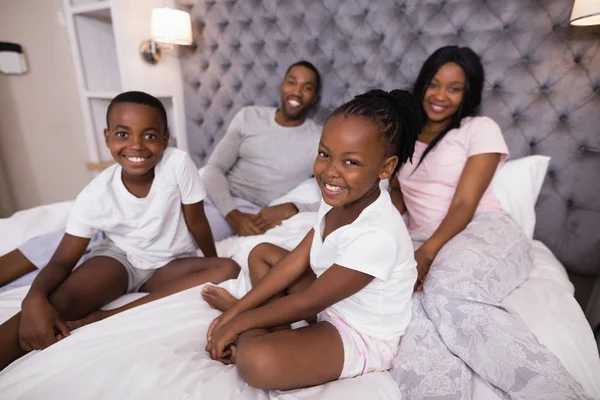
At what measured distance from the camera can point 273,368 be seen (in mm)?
744

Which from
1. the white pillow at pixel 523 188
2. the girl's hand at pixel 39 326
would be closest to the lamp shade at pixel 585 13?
the white pillow at pixel 523 188

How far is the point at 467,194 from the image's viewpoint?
4.17ft

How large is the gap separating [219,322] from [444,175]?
3.36ft

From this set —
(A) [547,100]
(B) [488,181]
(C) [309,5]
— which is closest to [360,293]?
(B) [488,181]

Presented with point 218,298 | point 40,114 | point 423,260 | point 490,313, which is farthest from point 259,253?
point 40,114

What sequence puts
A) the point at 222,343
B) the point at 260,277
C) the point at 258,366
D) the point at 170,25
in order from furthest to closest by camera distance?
the point at 170,25 → the point at 260,277 → the point at 222,343 → the point at 258,366

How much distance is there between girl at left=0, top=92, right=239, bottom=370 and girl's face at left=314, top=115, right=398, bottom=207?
1.81 ft

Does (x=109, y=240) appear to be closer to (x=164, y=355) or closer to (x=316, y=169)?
(x=164, y=355)

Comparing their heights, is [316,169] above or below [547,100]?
below

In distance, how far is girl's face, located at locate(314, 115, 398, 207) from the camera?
80 centimetres

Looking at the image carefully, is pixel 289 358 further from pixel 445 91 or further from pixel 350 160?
pixel 445 91

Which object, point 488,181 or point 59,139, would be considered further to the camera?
point 59,139

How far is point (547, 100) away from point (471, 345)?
114 cm

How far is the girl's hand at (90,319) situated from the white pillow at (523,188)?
1.55 meters
